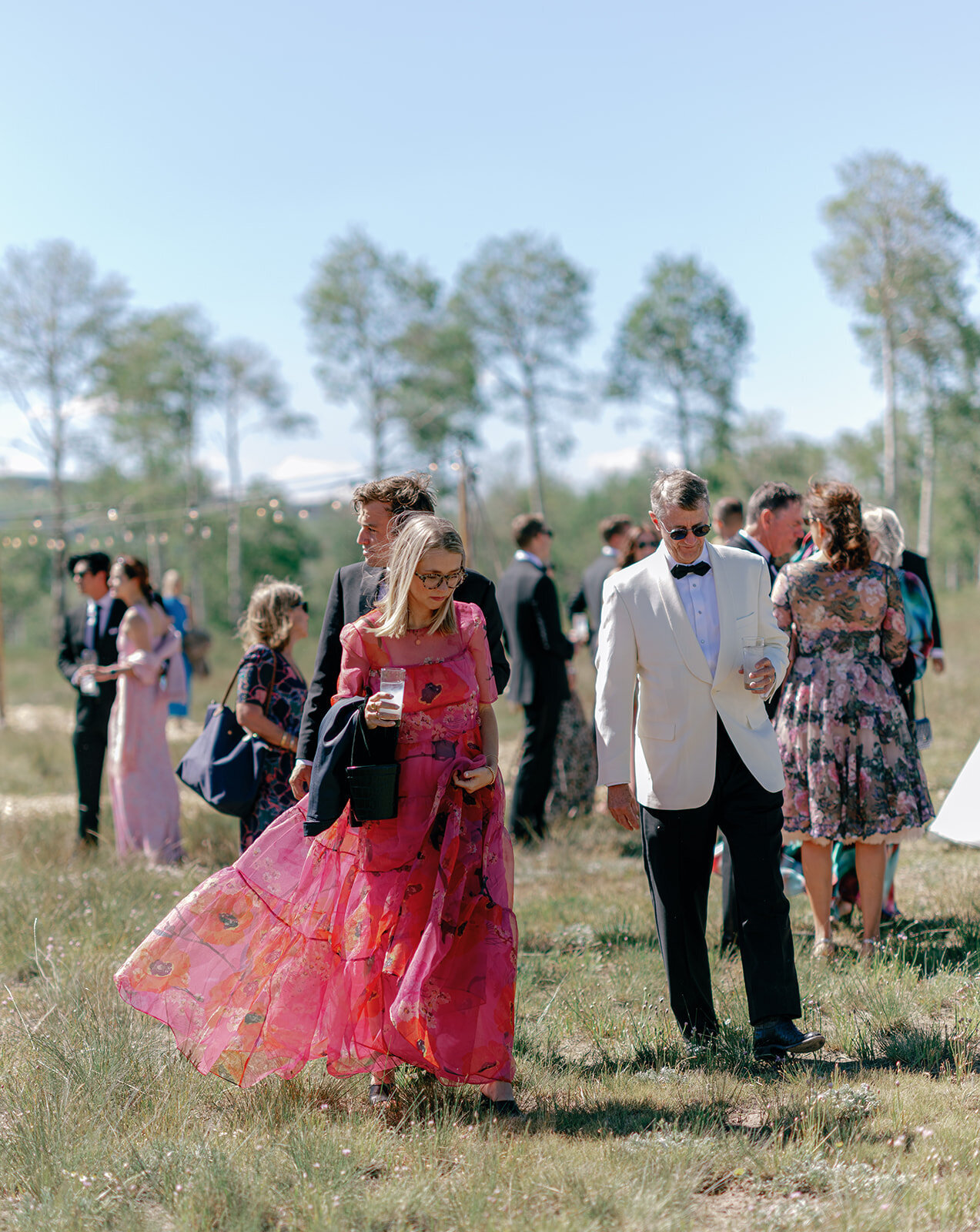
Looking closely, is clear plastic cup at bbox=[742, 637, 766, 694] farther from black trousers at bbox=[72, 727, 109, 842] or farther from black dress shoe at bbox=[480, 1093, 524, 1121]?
black trousers at bbox=[72, 727, 109, 842]

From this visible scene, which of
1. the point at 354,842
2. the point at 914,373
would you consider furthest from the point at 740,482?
the point at 354,842

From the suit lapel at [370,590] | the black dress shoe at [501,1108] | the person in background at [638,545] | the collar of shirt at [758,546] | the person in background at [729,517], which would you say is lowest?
the black dress shoe at [501,1108]

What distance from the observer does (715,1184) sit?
2.77 meters

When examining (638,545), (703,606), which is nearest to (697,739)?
(703,606)

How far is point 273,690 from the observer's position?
469 centimetres

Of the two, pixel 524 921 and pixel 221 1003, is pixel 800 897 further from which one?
pixel 221 1003

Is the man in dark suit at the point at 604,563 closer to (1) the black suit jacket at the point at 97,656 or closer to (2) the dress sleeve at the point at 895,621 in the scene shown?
(2) the dress sleeve at the point at 895,621

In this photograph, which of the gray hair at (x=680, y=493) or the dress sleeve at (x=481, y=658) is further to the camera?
the gray hair at (x=680, y=493)

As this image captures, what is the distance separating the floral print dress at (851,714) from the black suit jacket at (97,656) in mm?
4790

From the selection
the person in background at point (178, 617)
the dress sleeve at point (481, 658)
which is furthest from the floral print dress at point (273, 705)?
the person in background at point (178, 617)

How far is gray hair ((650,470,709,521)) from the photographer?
3.54 m

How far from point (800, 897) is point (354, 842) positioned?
10.8 feet

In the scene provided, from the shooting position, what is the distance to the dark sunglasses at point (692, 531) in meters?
3.55

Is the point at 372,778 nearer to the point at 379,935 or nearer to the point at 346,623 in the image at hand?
the point at 379,935
